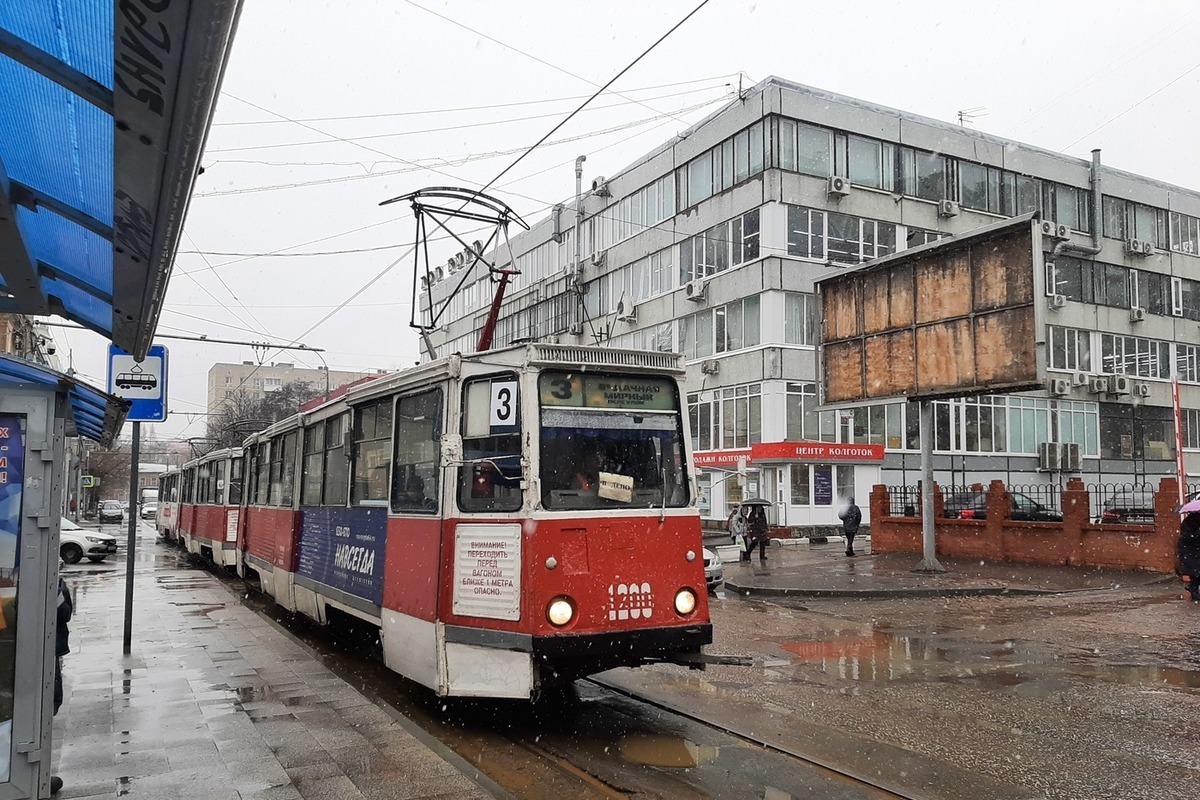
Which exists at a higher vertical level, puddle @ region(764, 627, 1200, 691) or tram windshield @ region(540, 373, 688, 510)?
tram windshield @ region(540, 373, 688, 510)

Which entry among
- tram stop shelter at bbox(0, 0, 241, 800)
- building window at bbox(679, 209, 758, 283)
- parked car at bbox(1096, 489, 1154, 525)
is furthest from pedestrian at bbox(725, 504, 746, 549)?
tram stop shelter at bbox(0, 0, 241, 800)

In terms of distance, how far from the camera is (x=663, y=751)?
22.1 feet

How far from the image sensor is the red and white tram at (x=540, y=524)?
6.89 meters

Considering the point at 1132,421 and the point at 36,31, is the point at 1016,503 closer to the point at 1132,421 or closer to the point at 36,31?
the point at 1132,421

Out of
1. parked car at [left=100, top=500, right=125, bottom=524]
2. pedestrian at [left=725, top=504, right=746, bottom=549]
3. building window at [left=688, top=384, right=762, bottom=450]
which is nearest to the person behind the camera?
pedestrian at [left=725, top=504, right=746, bottom=549]

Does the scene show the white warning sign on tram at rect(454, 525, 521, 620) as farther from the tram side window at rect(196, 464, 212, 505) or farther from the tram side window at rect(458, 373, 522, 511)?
the tram side window at rect(196, 464, 212, 505)

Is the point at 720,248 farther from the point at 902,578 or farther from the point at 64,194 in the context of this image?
the point at 64,194

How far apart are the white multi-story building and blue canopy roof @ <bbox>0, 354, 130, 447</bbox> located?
24949 mm

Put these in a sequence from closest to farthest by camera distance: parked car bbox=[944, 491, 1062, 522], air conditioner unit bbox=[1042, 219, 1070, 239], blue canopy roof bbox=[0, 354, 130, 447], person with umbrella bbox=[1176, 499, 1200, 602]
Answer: blue canopy roof bbox=[0, 354, 130, 447] < person with umbrella bbox=[1176, 499, 1200, 602] < parked car bbox=[944, 491, 1062, 522] < air conditioner unit bbox=[1042, 219, 1070, 239]

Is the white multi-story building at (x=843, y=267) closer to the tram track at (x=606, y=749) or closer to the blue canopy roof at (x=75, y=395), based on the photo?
the tram track at (x=606, y=749)

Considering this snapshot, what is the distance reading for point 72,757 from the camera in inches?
246

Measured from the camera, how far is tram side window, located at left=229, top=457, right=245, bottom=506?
18.6m

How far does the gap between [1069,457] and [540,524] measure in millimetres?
39825

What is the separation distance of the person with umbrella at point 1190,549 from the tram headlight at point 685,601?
10639 mm
